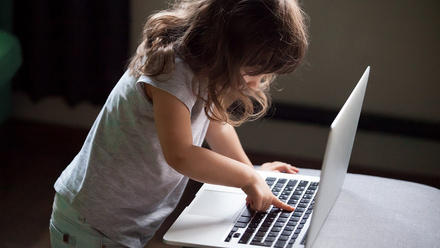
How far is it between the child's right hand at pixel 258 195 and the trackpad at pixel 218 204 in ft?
0.15

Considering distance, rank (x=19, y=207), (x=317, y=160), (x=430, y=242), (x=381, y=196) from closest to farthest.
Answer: (x=430, y=242), (x=381, y=196), (x=19, y=207), (x=317, y=160)

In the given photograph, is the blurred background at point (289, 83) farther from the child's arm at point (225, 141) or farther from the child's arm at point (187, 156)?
the child's arm at point (187, 156)

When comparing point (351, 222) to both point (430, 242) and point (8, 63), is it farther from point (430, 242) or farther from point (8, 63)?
point (8, 63)

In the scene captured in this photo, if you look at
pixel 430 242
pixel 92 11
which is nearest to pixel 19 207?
pixel 92 11

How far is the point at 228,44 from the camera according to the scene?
105 centimetres

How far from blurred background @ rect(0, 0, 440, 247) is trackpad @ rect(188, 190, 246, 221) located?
114 cm

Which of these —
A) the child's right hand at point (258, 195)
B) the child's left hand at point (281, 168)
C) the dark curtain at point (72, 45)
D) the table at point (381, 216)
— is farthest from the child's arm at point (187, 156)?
the dark curtain at point (72, 45)

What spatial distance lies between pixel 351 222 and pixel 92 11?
1.65 m

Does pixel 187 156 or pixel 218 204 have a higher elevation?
pixel 187 156

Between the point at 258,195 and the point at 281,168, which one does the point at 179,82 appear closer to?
the point at 258,195

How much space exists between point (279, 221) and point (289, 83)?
1.41 meters

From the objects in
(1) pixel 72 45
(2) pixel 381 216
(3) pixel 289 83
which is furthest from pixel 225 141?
(1) pixel 72 45

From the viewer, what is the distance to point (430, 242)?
43.9 inches

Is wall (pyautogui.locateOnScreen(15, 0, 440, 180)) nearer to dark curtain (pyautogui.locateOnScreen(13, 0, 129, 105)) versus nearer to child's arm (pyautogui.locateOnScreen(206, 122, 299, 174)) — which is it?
dark curtain (pyautogui.locateOnScreen(13, 0, 129, 105))
